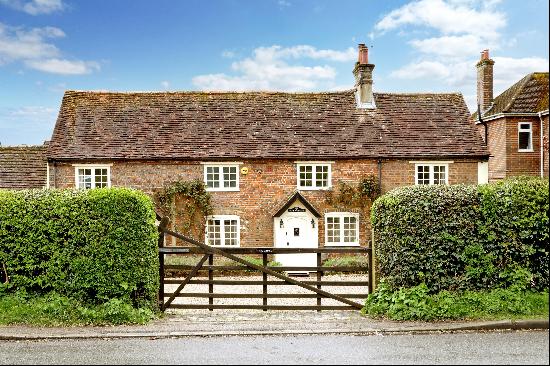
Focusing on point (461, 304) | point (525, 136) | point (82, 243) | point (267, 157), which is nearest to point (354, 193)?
point (267, 157)

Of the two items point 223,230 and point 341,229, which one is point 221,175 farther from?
point 341,229

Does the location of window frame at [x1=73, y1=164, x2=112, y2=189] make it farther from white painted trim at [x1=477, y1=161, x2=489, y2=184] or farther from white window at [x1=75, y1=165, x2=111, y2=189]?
white painted trim at [x1=477, y1=161, x2=489, y2=184]

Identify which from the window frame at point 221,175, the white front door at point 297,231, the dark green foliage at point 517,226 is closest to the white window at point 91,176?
the window frame at point 221,175

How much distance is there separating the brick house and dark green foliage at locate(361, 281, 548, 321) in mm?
13548

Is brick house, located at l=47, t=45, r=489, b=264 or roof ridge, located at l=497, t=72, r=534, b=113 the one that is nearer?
brick house, located at l=47, t=45, r=489, b=264

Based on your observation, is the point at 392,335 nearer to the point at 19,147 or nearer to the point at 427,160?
the point at 427,160

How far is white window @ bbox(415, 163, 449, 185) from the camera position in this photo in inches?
994

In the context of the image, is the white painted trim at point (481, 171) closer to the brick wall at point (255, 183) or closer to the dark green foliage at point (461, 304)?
the brick wall at point (255, 183)

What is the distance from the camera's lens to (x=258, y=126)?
26438 mm

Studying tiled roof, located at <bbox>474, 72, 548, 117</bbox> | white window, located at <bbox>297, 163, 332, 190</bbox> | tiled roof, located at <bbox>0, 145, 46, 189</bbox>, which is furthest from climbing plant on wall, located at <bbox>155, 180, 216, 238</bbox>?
tiled roof, located at <bbox>474, 72, 548, 117</bbox>

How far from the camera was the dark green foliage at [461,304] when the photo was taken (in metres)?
10.2

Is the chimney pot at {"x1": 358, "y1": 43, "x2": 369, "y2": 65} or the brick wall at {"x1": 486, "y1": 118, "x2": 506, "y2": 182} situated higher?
the chimney pot at {"x1": 358, "y1": 43, "x2": 369, "y2": 65}

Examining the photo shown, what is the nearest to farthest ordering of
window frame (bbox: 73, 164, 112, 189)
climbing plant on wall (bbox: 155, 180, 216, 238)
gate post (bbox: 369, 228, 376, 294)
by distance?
gate post (bbox: 369, 228, 376, 294) < climbing plant on wall (bbox: 155, 180, 216, 238) < window frame (bbox: 73, 164, 112, 189)

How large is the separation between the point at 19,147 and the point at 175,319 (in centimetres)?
2288
